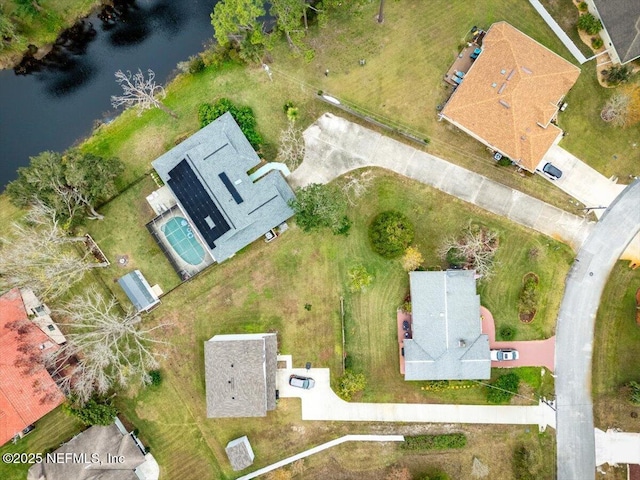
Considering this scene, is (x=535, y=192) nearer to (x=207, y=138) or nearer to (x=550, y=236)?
(x=550, y=236)

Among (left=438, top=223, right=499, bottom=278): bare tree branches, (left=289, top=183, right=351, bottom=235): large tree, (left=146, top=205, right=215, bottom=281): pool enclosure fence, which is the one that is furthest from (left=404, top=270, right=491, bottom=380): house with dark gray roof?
(left=146, top=205, right=215, bottom=281): pool enclosure fence

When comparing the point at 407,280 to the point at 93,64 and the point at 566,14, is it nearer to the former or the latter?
the point at 566,14

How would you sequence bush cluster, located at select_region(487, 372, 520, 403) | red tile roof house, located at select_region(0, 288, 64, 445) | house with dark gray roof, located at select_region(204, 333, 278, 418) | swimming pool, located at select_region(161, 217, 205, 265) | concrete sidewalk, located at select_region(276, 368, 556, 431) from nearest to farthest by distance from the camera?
red tile roof house, located at select_region(0, 288, 64, 445) → house with dark gray roof, located at select_region(204, 333, 278, 418) → bush cluster, located at select_region(487, 372, 520, 403) → concrete sidewalk, located at select_region(276, 368, 556, 431) → swimming pool, located at select_region(161, 217, 205, 265)

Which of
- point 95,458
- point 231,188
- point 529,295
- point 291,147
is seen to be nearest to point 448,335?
point 529,295

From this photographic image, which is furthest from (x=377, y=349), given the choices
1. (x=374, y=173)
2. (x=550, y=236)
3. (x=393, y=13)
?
(x=393, y=13)

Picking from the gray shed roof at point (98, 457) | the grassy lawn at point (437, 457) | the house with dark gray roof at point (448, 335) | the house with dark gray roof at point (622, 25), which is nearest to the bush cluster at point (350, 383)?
the house with dark gray roof at point (448, 335)

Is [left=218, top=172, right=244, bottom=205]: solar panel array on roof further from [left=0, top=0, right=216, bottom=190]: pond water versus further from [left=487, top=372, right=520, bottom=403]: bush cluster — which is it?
[left=487, top=372, right=520, bottom=403]: bush cluster

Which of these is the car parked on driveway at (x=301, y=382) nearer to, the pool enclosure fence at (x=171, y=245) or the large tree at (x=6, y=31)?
the pool enclosure fence at (x=171, y=245)
